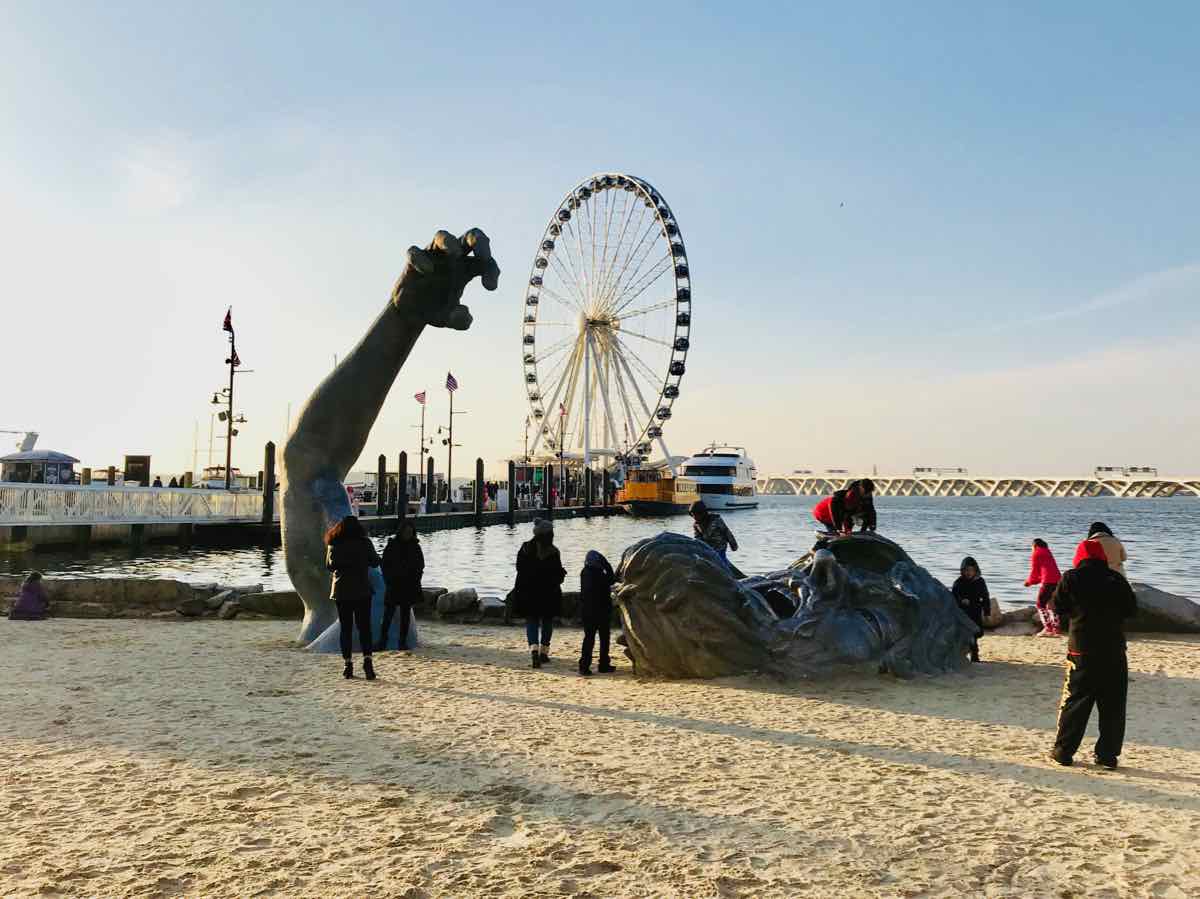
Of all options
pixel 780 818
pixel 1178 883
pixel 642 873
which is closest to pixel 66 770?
pixel 642 873

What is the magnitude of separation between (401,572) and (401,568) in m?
0.04

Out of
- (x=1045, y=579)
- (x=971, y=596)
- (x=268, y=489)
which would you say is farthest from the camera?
(x=268, y=489)

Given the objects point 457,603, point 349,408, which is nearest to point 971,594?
point 457,603

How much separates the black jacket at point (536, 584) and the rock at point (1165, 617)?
7.21m

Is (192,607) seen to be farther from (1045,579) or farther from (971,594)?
(1045,579)

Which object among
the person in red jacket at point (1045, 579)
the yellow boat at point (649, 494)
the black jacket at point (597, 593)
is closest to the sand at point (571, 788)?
the black jacket at point (597, 593)

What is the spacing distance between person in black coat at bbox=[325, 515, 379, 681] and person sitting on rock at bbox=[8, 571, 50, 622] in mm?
5927

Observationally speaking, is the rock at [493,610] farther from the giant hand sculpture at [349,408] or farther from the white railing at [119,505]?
the white railing at [119,505]

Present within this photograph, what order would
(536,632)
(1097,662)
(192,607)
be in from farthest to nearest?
1. (192,607)
2. (536,632)
3. (1097,662)

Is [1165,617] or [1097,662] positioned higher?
[1097,662]

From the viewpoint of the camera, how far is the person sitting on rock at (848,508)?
884cm

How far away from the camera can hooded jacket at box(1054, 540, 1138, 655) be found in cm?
517

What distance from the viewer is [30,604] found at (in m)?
11.3

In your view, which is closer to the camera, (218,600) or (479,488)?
(218,600)
